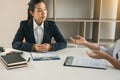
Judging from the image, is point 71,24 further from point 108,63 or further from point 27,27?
point 108,63

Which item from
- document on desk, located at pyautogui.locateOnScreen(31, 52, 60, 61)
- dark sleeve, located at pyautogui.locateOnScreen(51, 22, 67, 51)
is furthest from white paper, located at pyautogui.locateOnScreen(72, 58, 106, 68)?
dark sleeve, located at pyautogui.locateOnScreen(51, 22, 67, 51)

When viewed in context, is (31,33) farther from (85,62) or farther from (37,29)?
(85,62)

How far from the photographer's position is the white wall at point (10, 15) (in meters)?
3.18

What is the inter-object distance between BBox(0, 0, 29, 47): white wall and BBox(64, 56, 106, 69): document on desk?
5.72 feet

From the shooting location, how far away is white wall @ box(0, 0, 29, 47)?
3180 mm

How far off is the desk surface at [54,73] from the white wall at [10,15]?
176 centimetres

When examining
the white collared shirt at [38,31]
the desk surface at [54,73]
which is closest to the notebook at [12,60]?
the desk surface at [54,73]

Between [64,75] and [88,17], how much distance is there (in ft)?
7.05

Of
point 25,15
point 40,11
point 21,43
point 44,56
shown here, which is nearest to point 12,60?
point 44,56

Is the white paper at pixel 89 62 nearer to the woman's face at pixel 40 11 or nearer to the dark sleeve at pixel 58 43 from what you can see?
the dark sleeve at pixel 58 43

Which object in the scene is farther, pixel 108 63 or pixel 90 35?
pixel 90 35

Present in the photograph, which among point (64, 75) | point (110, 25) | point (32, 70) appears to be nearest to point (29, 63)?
point (32, 70)

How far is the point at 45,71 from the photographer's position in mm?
1401

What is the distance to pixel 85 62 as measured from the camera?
5.25 ft
